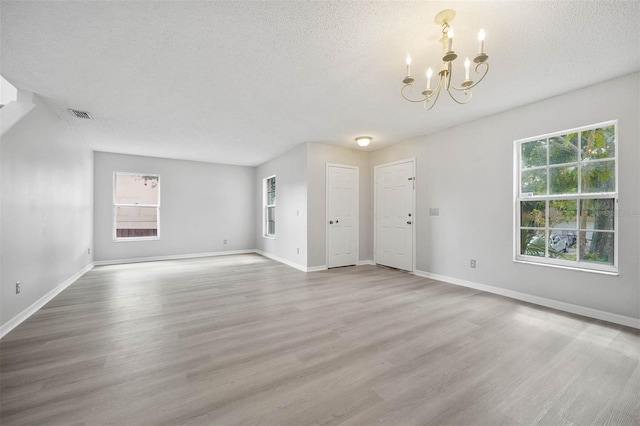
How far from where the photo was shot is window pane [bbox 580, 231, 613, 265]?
2835mm

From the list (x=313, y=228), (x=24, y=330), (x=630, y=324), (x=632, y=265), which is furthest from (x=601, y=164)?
(x=24, y=330)

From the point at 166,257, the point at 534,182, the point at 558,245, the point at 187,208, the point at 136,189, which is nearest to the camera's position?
the point at 558,245

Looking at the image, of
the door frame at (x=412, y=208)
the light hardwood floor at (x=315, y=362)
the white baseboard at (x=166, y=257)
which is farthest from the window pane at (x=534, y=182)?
the white baseboard at (x=166, y=257)

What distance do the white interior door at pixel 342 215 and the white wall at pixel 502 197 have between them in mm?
1022

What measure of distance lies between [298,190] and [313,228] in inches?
34.9

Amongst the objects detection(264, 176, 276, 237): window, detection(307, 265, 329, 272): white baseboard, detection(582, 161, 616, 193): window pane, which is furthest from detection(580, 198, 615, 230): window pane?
detection(264, 176, 276, 237): window

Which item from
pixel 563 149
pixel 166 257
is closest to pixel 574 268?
pixel 563 149

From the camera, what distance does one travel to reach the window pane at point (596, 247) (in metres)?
2.84

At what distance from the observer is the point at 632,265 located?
2.61 meters

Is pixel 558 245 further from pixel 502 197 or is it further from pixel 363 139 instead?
pixel 363 139

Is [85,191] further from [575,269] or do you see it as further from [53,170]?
[575,269]

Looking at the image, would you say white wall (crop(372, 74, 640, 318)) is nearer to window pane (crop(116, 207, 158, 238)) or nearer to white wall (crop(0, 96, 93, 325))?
white wall (crop(0, 96, 93, 325))

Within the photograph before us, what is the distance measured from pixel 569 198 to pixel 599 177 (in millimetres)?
333

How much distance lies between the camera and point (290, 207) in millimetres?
5758
